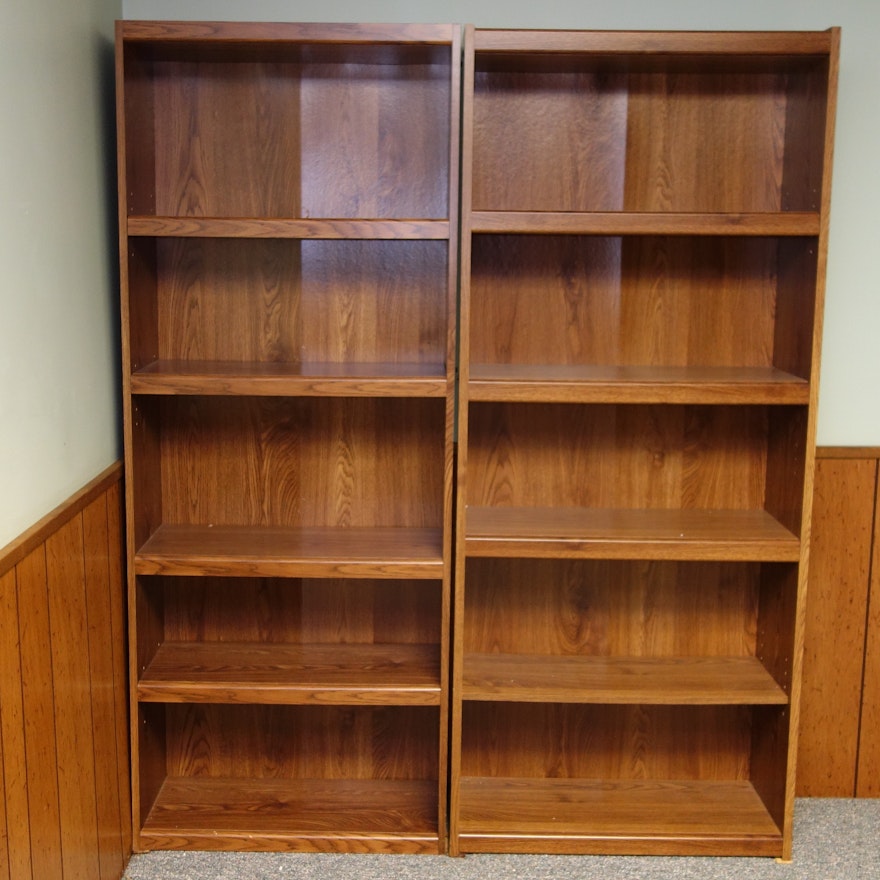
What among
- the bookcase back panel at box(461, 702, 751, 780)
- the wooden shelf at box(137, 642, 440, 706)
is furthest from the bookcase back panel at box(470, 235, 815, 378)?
the bookcase back panel at box(461, 702, 751, 780)

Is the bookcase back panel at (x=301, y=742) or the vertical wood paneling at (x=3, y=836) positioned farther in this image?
the bookcase back panel at (x=301, y=742)

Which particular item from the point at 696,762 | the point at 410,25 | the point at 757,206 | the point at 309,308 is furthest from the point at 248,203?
the point at 696,762

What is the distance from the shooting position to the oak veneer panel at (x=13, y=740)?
1562 mm

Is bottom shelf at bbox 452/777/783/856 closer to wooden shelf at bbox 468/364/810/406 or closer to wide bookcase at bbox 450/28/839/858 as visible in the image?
wide bookcase at bbox 450/28/839/858

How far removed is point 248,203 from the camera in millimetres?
2303

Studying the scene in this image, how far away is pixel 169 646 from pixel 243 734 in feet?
0.89

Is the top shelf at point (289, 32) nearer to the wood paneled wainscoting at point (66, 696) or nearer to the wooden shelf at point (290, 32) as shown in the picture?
the wooden shelf at point (290, 32)

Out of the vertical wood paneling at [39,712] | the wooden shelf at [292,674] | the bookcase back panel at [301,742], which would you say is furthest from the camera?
the bookcase back panel at [301,742]

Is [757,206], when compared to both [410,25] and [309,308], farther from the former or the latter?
[309,308]

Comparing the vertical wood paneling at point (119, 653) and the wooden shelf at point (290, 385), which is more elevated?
the wooden shelf at point (290, 385)

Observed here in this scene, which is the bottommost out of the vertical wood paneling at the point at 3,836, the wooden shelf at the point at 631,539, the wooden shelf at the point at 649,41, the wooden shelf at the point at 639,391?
the vertical wood paneling at the point at 3,836

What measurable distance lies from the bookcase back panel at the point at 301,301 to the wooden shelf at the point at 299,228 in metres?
0.24

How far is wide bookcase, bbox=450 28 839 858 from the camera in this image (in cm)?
219

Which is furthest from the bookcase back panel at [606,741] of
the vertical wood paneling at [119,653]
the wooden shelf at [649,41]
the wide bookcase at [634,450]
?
the wooden shelf at [649,41]
